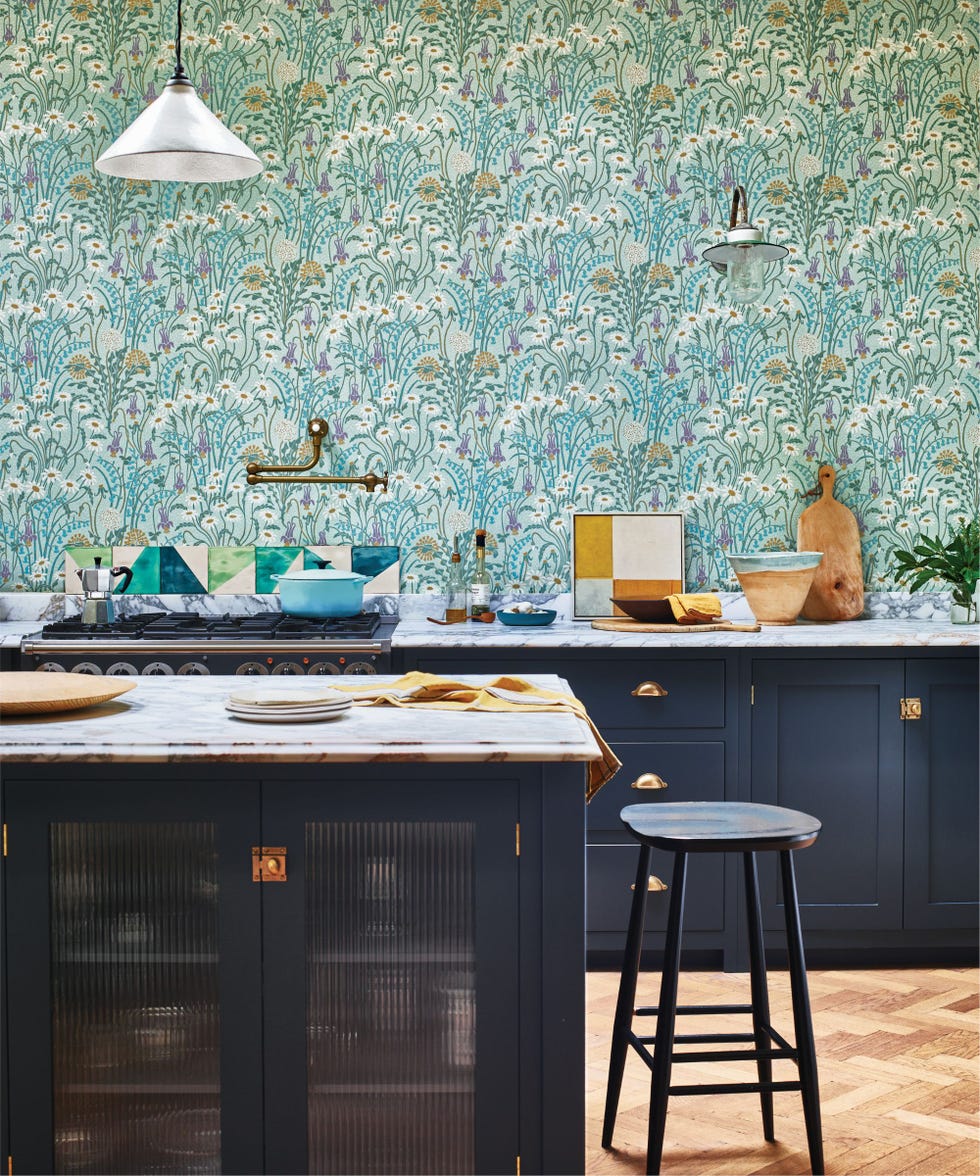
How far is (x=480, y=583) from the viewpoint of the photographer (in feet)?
→ 13.3

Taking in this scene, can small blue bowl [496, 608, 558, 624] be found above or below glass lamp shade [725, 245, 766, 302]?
below

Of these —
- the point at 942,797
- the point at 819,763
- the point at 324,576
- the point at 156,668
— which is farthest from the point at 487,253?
the point at 942,797

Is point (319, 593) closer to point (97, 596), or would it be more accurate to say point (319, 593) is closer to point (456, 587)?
point (456, 587)

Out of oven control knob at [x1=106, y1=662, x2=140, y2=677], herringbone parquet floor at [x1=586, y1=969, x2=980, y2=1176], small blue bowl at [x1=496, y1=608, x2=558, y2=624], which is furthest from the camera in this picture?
small blue bowl at [x1=496, y1=608, x2=558, y2=624]

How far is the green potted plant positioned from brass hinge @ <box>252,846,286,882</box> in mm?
2659

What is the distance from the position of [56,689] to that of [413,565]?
2.12 m

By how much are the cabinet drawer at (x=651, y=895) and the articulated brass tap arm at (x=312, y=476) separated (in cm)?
156

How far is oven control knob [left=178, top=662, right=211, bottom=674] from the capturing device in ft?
11.2

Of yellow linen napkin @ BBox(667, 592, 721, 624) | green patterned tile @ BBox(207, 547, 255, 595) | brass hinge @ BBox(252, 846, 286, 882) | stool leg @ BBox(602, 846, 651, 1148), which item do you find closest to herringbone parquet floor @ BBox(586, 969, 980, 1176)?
stool leg @ BBox(602, 846, 651, 1148)

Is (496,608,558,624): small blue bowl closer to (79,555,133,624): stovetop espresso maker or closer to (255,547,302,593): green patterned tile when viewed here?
(255,547,302,593): green patterned tile

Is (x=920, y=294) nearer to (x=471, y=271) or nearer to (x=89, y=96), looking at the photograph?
(x=471, y=271)

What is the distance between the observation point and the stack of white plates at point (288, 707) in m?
1.95

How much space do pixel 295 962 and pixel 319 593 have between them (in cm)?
198

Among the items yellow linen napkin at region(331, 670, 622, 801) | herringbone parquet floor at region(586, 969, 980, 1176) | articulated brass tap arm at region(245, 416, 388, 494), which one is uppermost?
articulated brass tap arm at region(245, 416, 388, 494)
